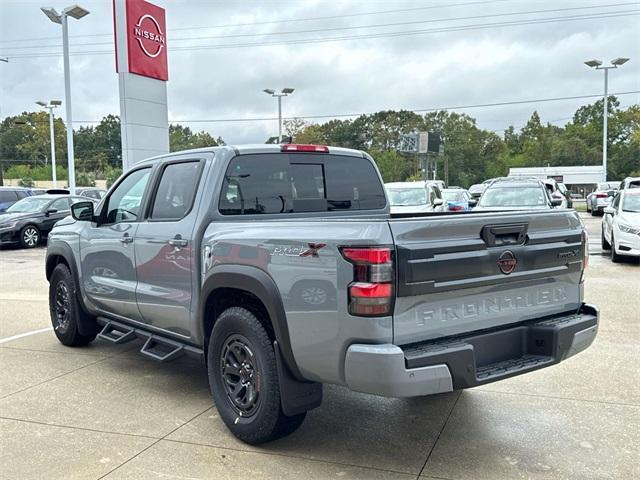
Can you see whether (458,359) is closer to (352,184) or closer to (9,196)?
(352,184)

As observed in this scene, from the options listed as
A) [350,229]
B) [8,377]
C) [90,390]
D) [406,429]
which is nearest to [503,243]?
[350,229]

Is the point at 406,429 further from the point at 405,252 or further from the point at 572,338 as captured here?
the point at 405,252

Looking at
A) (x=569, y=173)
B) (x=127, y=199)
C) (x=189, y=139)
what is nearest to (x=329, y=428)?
(x=127, y=199)

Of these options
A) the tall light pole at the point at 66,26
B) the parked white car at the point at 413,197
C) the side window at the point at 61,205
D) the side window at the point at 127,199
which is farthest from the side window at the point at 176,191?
the tall light pole at the point at 66,26

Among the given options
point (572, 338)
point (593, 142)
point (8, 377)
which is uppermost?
point (593, 142)

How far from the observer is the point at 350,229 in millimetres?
3123

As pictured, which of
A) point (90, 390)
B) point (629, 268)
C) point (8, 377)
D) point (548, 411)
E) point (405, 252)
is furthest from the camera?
point (629, 268)

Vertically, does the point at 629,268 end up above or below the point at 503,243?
below

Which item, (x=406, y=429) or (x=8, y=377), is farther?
(x=8, y=377)

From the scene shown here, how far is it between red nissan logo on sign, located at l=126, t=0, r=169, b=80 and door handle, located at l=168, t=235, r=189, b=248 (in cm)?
1521

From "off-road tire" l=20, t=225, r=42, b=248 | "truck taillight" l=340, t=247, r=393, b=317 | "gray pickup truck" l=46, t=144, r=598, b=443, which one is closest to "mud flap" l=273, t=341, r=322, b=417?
"gray pickup truck" l=46, t=144, r=598, b=443

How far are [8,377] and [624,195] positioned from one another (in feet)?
39.5

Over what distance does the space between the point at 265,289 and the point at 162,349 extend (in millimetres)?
1775

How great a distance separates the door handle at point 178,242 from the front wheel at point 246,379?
68 centimetres
